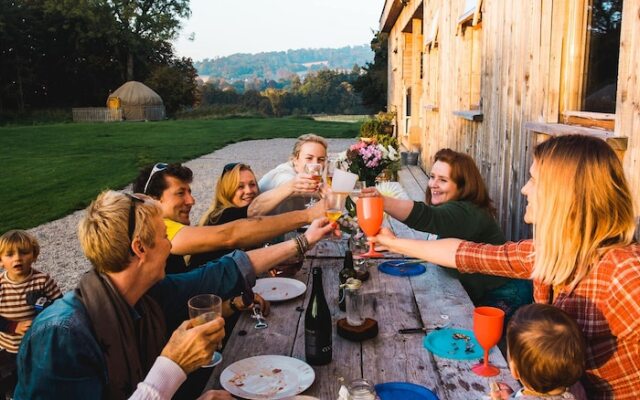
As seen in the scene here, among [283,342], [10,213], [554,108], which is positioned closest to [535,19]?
[554,108]

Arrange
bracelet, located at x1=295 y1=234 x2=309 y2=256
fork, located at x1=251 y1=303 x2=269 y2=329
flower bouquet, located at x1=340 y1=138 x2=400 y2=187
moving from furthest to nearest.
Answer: flower bouquet, located at x1=340 y1=138 x2=400 y2=187 → bracelet, located at x1=295 y1=234 x2=309 y2=256 → fork, located at x1=251 y1=303 x2=269 y2=329

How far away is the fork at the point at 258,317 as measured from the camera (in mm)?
2629

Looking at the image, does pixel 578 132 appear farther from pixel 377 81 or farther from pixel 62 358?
pixel 377 81

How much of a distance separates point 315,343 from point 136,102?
133ft

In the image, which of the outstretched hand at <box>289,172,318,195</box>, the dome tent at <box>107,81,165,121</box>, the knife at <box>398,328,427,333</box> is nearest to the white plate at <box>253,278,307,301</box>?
the knife at <box>398,328,427,333</box>

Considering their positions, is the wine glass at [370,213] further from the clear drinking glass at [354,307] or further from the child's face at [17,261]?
the child's face at [17,261]

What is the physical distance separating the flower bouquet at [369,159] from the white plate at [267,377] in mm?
3075

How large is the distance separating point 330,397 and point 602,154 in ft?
4.12

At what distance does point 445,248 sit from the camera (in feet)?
9.20

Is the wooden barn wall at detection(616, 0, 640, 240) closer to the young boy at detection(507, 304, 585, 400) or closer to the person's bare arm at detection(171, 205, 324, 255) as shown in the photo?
the young boy at detection(507, 304, 585, 400)

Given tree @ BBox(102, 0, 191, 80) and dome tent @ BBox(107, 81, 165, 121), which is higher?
tree @ BBox(102, 0, 191, 80)

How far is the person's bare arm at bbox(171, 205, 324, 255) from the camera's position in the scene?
3.30 metres

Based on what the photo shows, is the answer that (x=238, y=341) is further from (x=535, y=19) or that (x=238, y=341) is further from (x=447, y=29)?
(x=447, y=29)

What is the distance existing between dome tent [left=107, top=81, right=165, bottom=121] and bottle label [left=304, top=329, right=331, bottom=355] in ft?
132
